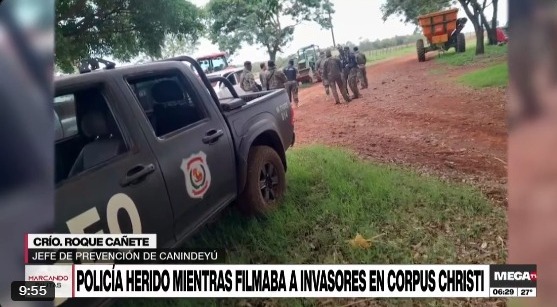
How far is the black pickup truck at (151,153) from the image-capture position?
135 centimetres

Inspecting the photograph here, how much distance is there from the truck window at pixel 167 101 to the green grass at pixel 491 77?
1341mm

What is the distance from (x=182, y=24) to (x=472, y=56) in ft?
4.70

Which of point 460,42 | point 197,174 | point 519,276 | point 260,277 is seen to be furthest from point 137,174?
point 460,42

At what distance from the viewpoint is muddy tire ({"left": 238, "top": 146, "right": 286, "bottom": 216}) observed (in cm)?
210

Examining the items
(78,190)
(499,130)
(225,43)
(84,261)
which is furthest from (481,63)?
(84,261)

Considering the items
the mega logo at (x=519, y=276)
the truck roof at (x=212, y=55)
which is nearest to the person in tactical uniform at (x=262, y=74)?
the truck roof at (x=212, y=55)

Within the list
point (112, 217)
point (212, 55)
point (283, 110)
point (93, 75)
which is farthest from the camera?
point (283, 110)

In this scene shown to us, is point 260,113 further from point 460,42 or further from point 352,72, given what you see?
point 460,42

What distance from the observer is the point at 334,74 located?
81.4 inches

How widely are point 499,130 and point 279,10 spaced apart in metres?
1.16

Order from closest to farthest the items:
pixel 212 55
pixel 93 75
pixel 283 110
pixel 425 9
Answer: pixel 93 75 < pixel 425 9 < pixel 212 55 < pixel 283 110

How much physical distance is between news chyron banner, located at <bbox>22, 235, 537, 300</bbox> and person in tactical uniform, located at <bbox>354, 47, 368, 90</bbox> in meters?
0.97

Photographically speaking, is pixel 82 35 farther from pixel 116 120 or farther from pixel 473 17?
pixel 473 17

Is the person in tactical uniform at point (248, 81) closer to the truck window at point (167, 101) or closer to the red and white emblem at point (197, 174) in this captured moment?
the truck window at point (167, 101)
